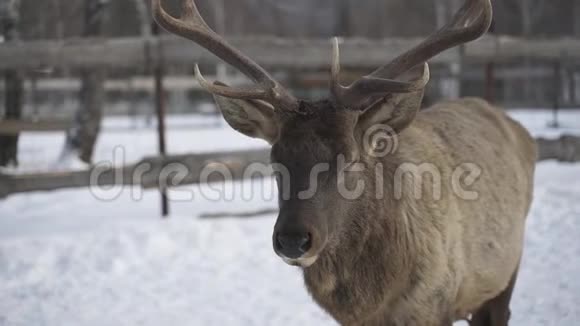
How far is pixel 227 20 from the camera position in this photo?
114 feet

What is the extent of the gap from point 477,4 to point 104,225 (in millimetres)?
4657

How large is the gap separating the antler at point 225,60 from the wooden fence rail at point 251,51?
277 centimetres

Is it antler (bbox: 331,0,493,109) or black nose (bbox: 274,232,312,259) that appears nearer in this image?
black nose (bbox: 274,232,312,259)

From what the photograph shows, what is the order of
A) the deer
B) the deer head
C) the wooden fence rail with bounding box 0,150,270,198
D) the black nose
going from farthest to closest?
the wooden fence rail with bounding box 0,150,270,198, the deer, the deer head, the black nose

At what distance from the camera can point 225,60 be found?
358 cm

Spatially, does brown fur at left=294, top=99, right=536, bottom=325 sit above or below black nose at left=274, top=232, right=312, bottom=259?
below

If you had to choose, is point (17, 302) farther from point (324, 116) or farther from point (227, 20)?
point (227, 20)

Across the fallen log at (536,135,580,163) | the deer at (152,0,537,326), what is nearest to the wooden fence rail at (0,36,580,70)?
the fallen log at (536,135,580,163)

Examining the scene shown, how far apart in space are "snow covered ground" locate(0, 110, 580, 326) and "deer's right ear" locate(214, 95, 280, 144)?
180 cm

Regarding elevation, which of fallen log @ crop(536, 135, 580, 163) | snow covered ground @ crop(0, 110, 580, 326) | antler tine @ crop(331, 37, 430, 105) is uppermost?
antler tine @ crop(331, 37, 430, 105)

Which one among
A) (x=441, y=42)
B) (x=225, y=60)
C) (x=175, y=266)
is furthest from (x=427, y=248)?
(x=175, y=266)

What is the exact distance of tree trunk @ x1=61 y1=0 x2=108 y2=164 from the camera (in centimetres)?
943

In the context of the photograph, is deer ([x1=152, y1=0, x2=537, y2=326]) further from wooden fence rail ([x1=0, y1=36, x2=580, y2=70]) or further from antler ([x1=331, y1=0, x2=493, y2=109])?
wooden fence rail ([x1=0, y1=36, x2=580, y2=70])

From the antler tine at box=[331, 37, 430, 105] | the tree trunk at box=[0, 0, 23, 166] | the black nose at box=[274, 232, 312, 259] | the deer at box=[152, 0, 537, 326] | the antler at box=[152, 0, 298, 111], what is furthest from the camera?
the tree trunk at box=[0, 0, 23, 166]
